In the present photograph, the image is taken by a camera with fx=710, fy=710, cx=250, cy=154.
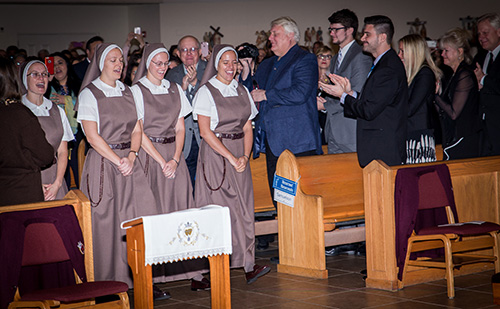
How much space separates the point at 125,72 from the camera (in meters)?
7.27

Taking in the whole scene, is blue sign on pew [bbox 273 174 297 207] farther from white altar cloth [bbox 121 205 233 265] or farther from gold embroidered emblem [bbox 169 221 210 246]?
gold embroidered emblem [bbox 169 221 210 246]

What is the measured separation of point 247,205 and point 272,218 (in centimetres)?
114

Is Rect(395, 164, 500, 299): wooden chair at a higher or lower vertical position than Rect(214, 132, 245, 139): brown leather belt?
lower

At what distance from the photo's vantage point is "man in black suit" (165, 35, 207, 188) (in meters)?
6.29

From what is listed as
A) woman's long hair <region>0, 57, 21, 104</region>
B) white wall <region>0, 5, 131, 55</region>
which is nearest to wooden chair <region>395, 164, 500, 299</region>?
woman's long hair <region>0, 57, 21, 104</region>

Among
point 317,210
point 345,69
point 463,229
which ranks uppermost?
point 345,69

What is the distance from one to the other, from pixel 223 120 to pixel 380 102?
47.6 inches

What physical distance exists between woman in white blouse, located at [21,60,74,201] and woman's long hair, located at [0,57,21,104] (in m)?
0.91

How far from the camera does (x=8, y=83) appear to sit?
4.12m

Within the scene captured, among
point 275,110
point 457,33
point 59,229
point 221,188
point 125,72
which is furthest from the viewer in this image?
point 125,72

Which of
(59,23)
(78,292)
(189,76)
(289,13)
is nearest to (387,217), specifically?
(189,76)

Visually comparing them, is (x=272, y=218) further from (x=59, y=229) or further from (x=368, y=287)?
(x=59, y=229)

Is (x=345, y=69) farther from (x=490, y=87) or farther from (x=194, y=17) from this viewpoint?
(x=194, y=17)

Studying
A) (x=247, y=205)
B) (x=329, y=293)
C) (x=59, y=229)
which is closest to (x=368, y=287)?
(x=329, y=293)
